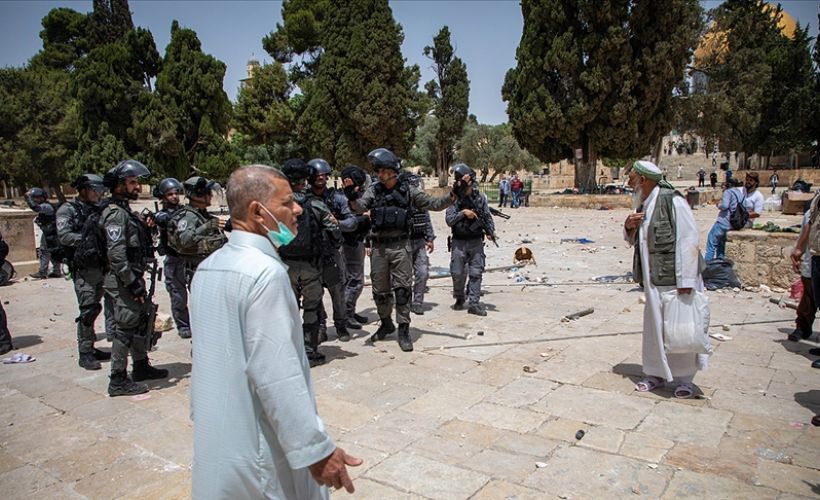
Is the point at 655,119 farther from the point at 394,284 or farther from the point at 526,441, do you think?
the point at 526,441

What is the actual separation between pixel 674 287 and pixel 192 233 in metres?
4.49

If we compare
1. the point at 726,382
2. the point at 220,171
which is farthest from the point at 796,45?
the point at 726,382

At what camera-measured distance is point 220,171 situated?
28.8 metres

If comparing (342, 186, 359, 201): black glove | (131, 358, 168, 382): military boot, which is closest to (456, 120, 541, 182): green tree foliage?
(342, 186, 359, 201): black glove

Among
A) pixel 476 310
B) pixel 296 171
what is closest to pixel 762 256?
pixel 476 310

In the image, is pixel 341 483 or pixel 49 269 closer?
pixel 341 483

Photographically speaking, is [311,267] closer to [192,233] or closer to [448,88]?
[192,233]

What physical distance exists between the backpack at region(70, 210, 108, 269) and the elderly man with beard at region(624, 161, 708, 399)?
473cm

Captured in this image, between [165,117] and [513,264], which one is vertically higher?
[165,117]

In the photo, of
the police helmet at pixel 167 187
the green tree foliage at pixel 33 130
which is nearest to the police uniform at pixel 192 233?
the police helmet at pixel 167 187

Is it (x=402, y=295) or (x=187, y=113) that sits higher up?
(x=187, y=113)

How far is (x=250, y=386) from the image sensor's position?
74.2 inches

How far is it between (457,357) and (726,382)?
243cm

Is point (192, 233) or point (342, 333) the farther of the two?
point (342, 333)
